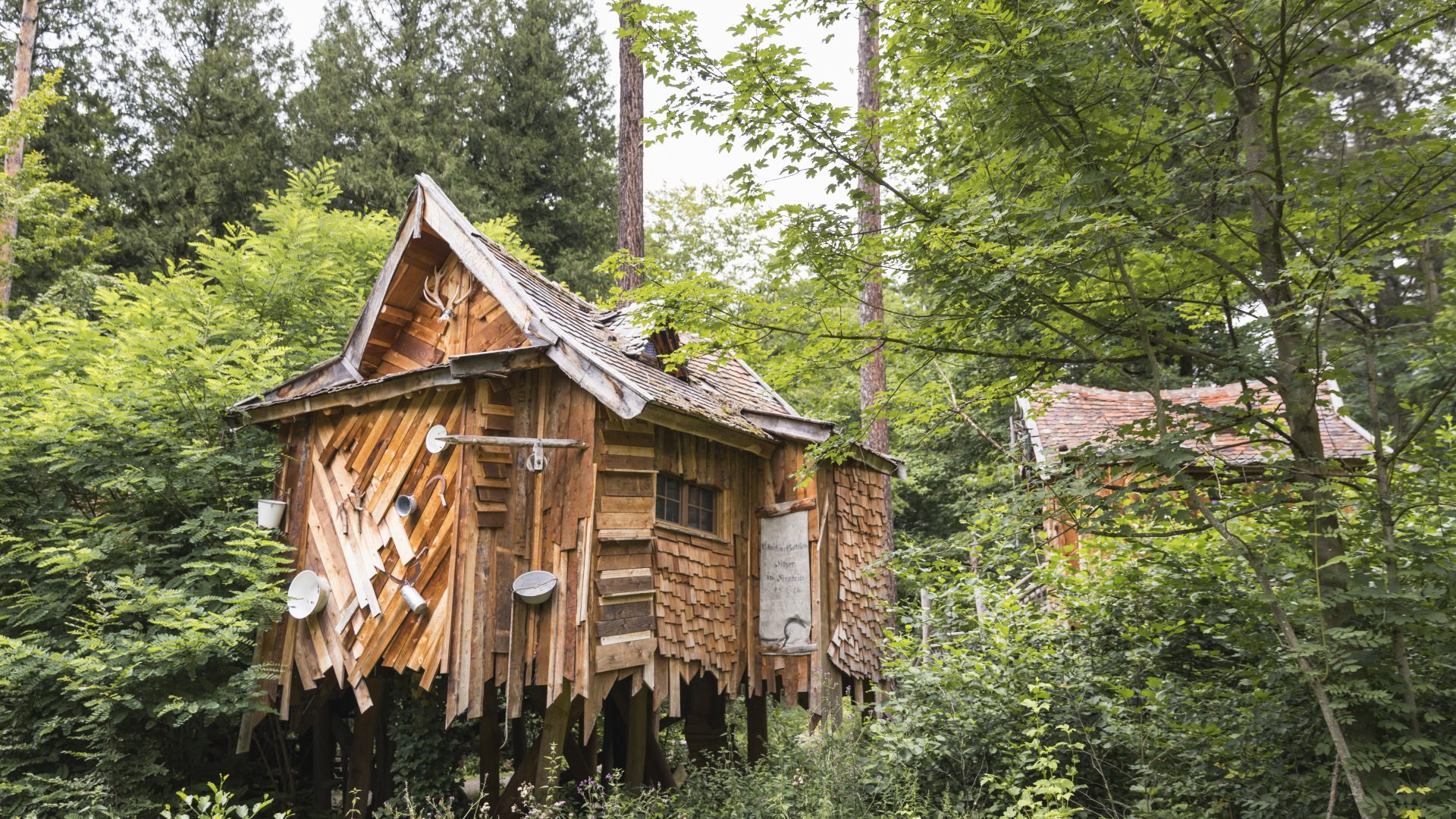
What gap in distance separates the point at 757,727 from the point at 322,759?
4907 millimetres

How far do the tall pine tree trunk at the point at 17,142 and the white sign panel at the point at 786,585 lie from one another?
1263cm

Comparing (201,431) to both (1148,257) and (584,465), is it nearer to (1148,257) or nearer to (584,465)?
(584,465)

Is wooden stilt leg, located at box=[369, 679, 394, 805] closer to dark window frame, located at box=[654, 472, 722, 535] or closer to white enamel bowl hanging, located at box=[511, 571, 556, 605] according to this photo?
white enamel bowl hanging, located at box=[511, 571, 556, 605]

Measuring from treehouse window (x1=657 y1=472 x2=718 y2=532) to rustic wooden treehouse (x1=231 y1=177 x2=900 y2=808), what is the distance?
0.02 metres

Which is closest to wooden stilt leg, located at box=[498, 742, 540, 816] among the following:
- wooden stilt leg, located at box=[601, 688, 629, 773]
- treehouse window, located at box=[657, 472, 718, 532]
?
treehouse window, located at box=[657, 472, 718, 532]

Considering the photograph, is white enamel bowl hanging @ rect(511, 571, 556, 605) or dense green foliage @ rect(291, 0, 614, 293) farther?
dense green foliage @ rect(291, 0, 614, 293)

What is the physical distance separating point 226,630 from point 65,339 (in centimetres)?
546

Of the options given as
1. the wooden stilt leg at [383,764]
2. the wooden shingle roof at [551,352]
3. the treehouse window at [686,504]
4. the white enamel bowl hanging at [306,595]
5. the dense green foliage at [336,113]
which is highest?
the dense green foliage at [336,113]

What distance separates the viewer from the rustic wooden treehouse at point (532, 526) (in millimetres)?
8078

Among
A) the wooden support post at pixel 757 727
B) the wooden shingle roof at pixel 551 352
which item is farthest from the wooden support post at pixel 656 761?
the wooden shingle roof at pixel 551 352

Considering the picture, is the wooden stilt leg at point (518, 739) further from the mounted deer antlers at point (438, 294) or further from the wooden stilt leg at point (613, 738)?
the mounted deer antlers at point (438, 294)

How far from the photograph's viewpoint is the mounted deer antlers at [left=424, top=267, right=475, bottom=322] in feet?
31.0

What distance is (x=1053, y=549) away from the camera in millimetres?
7543

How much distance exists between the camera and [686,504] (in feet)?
31.1
